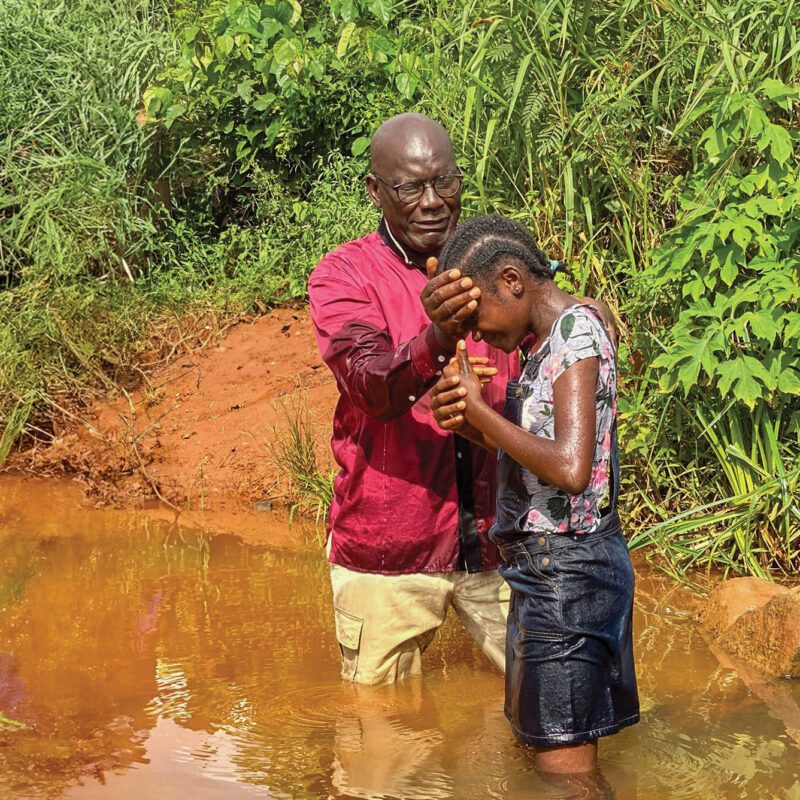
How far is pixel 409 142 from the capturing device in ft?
11.5

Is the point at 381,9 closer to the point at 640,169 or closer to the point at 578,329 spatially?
the point at 640,169

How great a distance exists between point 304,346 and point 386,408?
14.1 feet

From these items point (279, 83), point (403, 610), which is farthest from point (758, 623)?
point (279, 83)

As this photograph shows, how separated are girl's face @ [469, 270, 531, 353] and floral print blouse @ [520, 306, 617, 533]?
8 centimetres

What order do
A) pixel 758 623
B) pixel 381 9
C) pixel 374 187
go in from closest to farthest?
pixel 374 187, pixel 758 623, pixel 381 9

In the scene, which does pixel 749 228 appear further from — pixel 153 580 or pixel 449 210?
pixel 153 580

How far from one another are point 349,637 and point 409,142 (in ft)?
4.72

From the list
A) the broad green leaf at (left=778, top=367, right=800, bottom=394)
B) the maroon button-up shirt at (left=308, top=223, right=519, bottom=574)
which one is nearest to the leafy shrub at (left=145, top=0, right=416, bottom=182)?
the broad green leaf at (left=778, top=367, right=800, bottom=394)

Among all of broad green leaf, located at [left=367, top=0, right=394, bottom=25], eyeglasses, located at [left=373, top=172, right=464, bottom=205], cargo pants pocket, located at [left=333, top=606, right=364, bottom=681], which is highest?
broad green leaf, located at [left=367, top=0, right=394, bottom=25]

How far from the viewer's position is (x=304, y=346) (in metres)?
7.46

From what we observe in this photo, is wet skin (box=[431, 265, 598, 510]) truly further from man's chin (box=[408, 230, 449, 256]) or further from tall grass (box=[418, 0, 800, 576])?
tall grass (box=[418, 0, 800, 576])

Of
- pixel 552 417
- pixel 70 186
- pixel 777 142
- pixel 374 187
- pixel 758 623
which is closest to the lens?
pixel 552 417

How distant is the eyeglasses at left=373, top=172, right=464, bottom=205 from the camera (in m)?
3.51

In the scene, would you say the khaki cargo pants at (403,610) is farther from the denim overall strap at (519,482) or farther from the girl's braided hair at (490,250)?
the girl's braided hair at (490,250)
